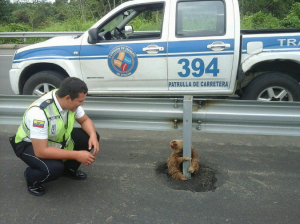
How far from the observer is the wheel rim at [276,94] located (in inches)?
190

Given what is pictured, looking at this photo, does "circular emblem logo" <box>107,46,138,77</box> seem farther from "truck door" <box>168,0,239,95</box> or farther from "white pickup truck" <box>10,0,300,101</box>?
"truck door" <box>168,0,239,95</box>

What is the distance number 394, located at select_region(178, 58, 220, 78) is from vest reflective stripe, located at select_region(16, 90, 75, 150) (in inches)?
86.2

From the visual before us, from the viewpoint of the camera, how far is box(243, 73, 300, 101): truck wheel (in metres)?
4.78

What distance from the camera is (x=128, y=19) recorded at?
18.4 feet

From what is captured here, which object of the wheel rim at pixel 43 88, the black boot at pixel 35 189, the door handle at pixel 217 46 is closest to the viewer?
the black boot at pixel 35 189

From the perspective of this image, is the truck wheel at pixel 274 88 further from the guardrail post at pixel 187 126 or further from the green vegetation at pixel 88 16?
the guardrail post at pixel 187 126

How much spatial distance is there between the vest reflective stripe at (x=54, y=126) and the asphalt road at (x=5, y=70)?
4847 mm

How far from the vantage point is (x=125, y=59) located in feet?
16.3

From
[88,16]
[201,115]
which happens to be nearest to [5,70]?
[201,115]

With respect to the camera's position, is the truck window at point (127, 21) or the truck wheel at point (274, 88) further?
the truck window at point (127, 21)

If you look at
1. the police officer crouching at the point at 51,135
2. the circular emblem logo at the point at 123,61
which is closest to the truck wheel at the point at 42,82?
the circular emblem logo at the point at 123,61

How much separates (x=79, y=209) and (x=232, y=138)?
2536 mm

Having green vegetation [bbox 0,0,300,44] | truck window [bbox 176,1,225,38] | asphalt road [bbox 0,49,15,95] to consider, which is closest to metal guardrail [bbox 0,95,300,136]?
truck window [bbox 176,1,225,38]

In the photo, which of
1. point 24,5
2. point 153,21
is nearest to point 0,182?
point 153,21
